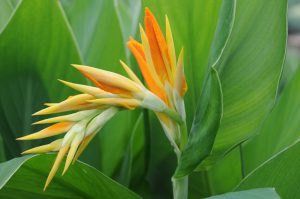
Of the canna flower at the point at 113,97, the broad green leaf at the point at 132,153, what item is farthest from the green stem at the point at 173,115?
the broad green leaf at the point at 132,153

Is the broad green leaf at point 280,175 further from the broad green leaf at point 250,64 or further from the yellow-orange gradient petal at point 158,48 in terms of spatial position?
→ the yellow-orange gradient petal at point 158,48

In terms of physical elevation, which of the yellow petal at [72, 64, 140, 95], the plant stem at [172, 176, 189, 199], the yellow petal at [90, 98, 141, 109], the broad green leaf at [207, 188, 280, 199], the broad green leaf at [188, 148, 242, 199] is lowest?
the broad green leaf at [188, 148, 242, 199]

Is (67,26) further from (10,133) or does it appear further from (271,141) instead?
(271,141)

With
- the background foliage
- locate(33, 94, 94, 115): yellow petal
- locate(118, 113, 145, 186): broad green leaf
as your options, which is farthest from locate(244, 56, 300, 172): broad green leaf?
locate(33, 94, 94, 115): yellow petal

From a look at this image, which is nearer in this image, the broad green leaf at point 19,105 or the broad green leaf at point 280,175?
the broad green leaf at point 280,175

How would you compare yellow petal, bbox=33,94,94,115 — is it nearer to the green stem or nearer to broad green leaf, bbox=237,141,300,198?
the green stem

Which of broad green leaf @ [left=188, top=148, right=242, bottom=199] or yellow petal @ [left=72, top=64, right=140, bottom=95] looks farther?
broad green leaf @ [left=188, top=148, right=242, bottom=199]
